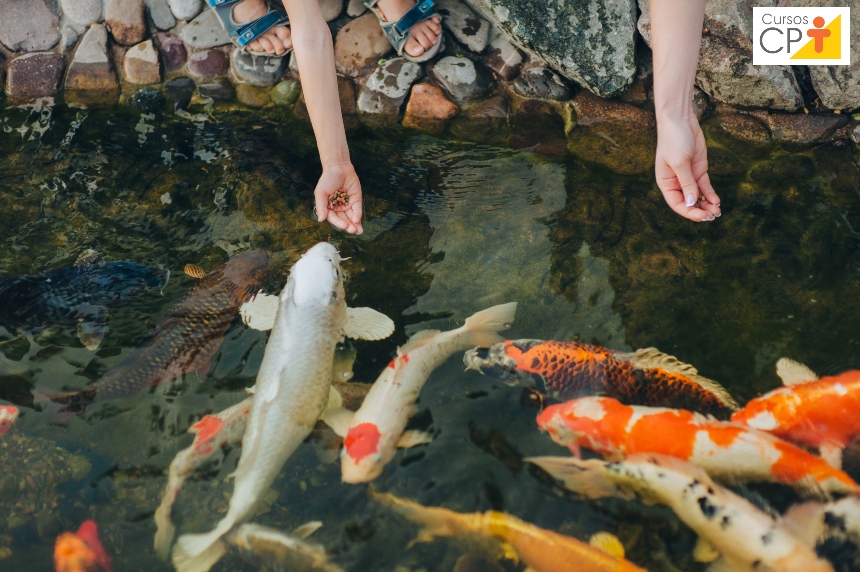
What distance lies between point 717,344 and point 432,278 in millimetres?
1505

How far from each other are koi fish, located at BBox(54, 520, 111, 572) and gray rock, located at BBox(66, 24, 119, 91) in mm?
3454

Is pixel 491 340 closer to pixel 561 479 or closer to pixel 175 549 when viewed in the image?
pixel 561 479

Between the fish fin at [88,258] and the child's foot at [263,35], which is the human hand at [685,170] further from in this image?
the fish fin at [88,258]

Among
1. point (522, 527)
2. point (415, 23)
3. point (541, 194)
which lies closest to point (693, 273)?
point (541, 194)

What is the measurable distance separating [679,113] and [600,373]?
1338 mm

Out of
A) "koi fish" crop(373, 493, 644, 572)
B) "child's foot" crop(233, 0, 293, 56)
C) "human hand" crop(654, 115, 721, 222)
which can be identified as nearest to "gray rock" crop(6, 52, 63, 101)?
"child's foot" crop(233, 0, 293, 56)

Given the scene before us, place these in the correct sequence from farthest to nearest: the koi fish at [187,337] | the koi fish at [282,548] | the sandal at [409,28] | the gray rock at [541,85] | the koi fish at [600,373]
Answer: the sandal at [409,28] → the gray rock at [541,85] → the koi fish at [187,337] → the koi fish at [600,373] → the koi fish at [282,548]

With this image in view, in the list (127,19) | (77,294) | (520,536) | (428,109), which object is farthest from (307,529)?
(127,19)

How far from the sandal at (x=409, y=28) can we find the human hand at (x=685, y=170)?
71.4 inches

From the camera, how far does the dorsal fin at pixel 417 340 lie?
3.16 meters

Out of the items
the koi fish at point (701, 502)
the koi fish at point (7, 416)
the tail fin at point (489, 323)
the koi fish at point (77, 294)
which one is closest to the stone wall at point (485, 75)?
the tail fin at point (489, 323)

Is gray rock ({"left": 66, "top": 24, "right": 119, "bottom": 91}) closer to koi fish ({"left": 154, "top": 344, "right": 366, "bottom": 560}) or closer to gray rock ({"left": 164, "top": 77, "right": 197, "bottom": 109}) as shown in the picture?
gray rock ({"left": 164, "top": 77, "right": 197, "bottom": 109})

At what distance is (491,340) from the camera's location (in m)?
3.13

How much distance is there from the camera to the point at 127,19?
4750 millimetres
